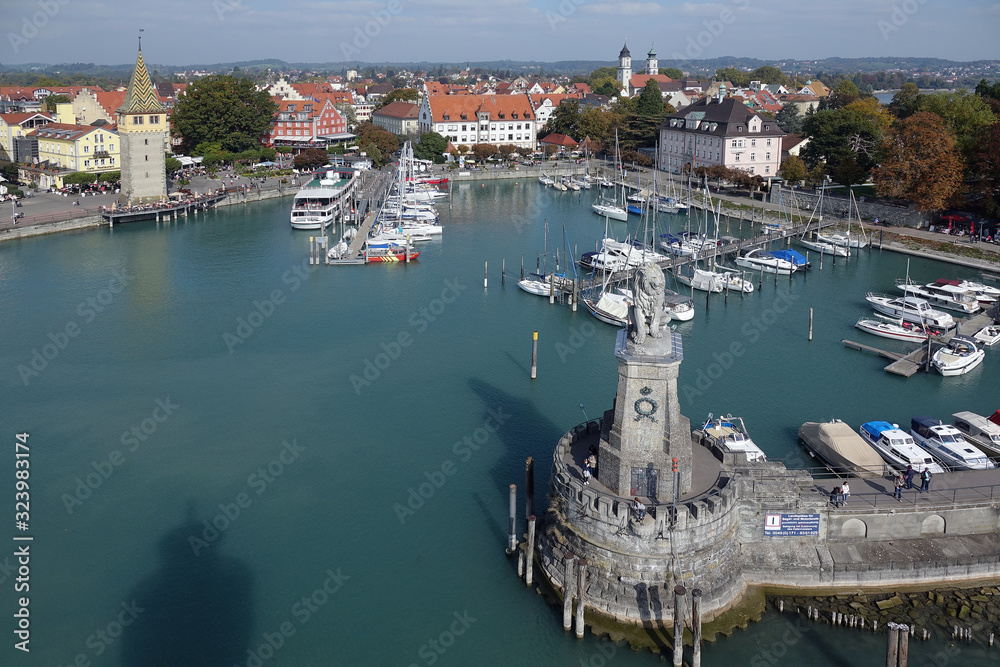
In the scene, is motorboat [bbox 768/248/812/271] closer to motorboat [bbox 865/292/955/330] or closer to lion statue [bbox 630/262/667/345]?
motorboat [bbox 865/292/955/330]

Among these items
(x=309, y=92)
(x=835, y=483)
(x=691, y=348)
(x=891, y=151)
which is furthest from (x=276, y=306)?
(x=309, y=92)

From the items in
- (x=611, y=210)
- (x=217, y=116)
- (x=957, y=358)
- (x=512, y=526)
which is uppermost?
(x=217, y=116)

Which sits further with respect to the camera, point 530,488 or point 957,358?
point 957,358

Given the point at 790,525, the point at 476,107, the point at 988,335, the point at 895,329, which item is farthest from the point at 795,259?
the point at 476,107

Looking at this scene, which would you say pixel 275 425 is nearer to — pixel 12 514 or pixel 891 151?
pixel 12 514

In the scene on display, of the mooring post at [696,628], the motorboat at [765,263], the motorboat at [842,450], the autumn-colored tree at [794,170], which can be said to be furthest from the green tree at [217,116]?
the mooring post at [696,628]

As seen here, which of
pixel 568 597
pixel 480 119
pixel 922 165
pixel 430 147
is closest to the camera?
pixel 568 597

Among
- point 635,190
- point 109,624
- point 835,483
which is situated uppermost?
point 635,190

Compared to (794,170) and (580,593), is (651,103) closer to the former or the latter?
(794,170)
